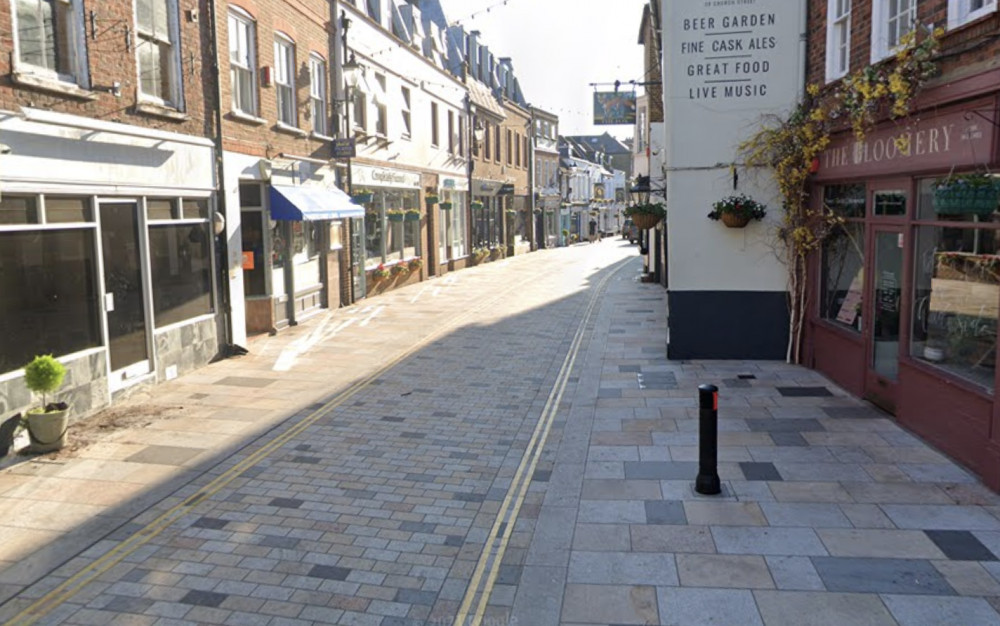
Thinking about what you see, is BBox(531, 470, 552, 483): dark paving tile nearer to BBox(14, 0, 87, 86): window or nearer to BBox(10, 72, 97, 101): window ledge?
BBox(10, 72, 97, 101): window ledge

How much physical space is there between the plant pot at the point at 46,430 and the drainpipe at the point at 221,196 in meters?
5.01

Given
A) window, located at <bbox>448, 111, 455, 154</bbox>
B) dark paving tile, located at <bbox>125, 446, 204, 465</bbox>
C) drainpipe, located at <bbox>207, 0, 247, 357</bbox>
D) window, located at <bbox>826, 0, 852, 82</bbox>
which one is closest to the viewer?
dark paving tile, located at <bbox>125, 446, 204, 465</bbox>

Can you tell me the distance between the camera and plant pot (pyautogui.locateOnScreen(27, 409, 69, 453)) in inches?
309

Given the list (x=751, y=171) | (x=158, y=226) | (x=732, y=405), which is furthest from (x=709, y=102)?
Result: (x=158, y=226)

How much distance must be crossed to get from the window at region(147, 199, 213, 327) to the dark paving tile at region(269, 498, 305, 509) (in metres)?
5.41

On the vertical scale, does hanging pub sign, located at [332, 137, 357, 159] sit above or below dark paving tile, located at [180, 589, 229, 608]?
above

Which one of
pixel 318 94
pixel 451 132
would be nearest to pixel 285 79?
pixel 318 94

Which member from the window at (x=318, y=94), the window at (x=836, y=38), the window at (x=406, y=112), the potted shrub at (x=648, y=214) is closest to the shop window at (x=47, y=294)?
the window at (x=318, y=94)

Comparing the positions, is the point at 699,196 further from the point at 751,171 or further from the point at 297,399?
the point at 297,399

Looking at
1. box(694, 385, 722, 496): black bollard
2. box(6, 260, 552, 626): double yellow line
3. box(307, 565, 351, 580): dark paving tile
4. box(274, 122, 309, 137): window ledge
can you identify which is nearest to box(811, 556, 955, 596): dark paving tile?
box(694, 385, 722, 496): black bollard

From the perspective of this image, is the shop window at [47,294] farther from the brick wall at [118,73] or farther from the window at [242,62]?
the window at [242,62]

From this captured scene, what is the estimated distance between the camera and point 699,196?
11898 millimetres

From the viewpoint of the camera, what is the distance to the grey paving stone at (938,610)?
4.46 metres

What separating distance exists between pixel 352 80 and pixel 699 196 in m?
9.38
